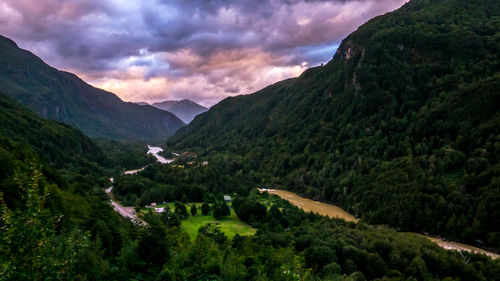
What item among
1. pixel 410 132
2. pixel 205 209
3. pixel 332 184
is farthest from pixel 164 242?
pixel 410 132

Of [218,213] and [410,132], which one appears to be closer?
[218,213]

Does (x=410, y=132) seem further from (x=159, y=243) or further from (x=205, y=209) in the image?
(x=159, y=243)

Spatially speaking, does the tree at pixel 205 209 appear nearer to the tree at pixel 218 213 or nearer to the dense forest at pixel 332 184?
the dense forest at pixel 332 184

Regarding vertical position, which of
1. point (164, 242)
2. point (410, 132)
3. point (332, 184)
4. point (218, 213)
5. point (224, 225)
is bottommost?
point (332, 184)

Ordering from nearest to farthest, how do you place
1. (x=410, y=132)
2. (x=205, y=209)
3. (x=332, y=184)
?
(x=205, y=209), (x=410, y=132), (x=332, y=184)

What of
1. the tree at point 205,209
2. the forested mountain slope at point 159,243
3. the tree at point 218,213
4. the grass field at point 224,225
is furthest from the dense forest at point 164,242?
the tree at point 205,209

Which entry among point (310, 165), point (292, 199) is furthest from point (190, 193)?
point (310, 165)

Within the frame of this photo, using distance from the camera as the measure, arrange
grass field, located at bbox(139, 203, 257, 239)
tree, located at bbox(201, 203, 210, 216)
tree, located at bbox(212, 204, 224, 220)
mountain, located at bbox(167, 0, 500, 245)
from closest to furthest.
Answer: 1. grass field, located at bbox(139, 203, 257, 239)
2. tree, located at bbox(212, 204, 224, 220)
3. mountain, located at bbox(167, 0, 500, 245)
4. tree, located at bbox(201, 203, 210, 216)

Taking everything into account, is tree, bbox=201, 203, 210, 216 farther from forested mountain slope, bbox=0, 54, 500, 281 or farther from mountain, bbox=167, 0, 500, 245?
mountain, bbox=167, 0, 500, 245

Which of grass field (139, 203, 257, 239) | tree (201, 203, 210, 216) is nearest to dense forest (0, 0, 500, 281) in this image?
tree (201, 203, 210, 216)
